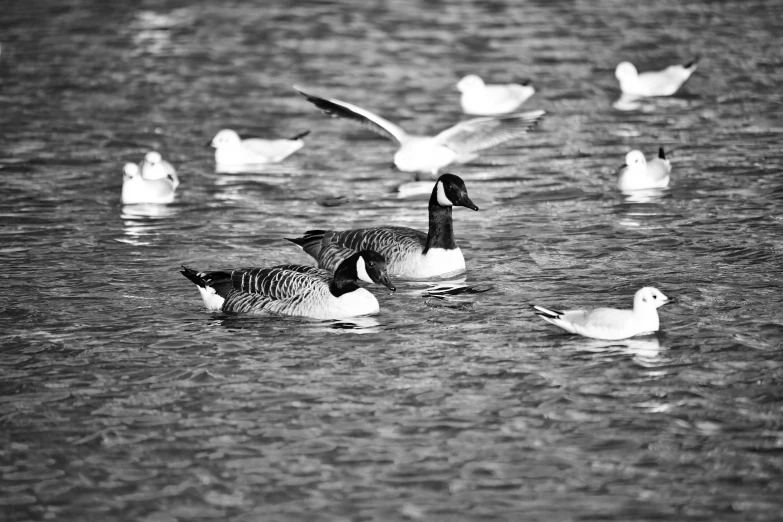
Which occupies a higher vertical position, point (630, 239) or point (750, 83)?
point (750, 83)

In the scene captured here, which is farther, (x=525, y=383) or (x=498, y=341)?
(x=498, y=341)

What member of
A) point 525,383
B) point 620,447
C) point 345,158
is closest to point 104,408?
point 525,383

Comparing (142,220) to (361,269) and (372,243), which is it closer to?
(372,243)

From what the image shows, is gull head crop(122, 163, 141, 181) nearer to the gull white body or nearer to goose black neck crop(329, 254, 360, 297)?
the gull white body

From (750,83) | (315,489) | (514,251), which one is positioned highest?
(750,83)

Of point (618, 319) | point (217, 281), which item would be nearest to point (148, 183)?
point (217, 281)

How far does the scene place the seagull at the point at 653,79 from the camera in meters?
23.0

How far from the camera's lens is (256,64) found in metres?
27.4

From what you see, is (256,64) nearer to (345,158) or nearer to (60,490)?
(345,158)

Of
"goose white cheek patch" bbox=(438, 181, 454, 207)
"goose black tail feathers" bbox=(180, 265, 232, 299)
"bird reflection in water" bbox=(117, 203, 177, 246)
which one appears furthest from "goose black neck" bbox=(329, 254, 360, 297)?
"bird reflection in water" bbox=(117, 203, 177, 246)

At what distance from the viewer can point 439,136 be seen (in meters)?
17.3

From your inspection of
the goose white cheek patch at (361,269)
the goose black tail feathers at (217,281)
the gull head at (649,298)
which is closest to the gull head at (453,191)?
the goose white cheek patch at (361,269)

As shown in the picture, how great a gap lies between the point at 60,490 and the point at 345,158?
40.8 feet

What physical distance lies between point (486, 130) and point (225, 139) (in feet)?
15.6
